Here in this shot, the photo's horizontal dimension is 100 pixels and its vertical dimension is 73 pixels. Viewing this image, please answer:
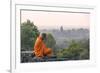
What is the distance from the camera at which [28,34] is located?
2211mm

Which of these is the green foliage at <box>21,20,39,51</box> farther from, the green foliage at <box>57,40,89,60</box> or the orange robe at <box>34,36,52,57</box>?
the green foliage at <box>57,40,89,60</box>

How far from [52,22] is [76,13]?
0.33 m

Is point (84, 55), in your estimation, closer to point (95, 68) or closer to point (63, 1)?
point (95, 68)

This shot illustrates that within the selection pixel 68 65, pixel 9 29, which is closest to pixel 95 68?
pixel 68 65

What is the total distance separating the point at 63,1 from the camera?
7.42 ft

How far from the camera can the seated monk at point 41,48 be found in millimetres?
2234

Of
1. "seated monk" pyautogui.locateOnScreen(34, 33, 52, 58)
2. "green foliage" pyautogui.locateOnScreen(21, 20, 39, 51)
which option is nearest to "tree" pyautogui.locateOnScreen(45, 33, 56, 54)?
"seated monk" pyautogui.locateOnScreen(34, 33, 52, 58)

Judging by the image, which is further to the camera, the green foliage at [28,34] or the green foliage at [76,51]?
the green foliage at [76,51]

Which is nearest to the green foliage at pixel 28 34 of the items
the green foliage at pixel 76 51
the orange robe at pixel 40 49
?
the orange robe at pixel 40 49

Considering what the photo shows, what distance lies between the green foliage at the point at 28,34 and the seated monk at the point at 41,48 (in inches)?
2.0

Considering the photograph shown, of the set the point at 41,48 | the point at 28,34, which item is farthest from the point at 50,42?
the point at 28,34

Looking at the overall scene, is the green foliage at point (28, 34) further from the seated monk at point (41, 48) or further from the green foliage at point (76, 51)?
the green foliage at point (76, 51)

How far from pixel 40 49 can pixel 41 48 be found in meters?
0.02

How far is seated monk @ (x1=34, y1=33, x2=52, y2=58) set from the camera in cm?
223
